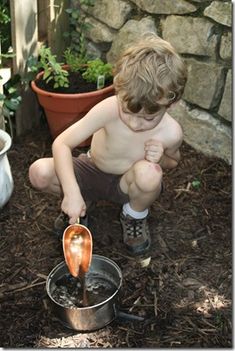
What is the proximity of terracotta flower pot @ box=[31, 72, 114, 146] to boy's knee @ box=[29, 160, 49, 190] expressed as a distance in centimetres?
64

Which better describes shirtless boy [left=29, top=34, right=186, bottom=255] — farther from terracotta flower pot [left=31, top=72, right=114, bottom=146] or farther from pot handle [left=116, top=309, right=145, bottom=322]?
terracotta flower pot [left=31, top=72, right=114, bottom=146]

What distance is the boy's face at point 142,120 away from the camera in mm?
2137

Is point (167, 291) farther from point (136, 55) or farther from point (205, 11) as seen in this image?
point (205, 11)

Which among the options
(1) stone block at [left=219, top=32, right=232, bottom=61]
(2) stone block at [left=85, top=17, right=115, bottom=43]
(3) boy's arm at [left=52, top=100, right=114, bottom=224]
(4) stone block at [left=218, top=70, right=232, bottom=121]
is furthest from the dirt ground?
(2) stone block at [left=85, top=17, right=115, bottom=43]

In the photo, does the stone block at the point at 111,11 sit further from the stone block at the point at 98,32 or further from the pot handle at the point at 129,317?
the pot handle at the point at 129,317

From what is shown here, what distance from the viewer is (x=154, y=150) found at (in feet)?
7.64

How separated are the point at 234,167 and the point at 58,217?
0.87 m

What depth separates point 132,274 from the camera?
234 centimetres

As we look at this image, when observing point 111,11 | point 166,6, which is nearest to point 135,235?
point 166,6

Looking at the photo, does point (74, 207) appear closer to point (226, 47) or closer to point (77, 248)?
point (77, 248)

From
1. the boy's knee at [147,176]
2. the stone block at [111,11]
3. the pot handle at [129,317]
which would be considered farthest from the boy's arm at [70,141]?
the stone block at [111,11]

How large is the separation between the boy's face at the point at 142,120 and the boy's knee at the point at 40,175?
433 millimetres

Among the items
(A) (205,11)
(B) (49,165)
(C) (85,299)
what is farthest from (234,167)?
(C) (85,299)

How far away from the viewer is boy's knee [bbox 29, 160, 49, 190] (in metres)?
2.46
